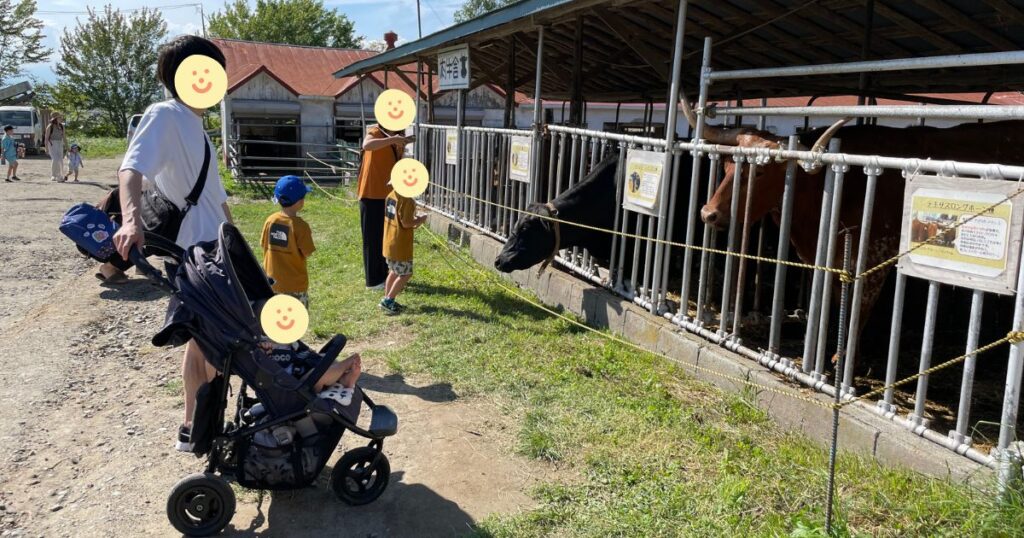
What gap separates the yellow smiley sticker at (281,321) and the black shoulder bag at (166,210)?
0.77m

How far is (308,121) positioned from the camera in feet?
88.3

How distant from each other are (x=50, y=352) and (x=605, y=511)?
4.94m

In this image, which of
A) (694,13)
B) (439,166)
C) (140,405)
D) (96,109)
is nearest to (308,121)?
(439,166)

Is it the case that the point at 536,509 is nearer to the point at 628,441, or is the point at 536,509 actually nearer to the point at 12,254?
the point at 628,441

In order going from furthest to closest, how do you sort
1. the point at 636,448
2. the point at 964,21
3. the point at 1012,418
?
the point at 964,21
the point at 636,448
the point at 1012,418

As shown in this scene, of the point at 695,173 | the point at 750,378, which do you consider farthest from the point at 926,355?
the point at 695,173

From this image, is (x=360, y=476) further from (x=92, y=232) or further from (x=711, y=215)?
(x=711, y=215)

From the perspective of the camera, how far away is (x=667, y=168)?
19.3ft

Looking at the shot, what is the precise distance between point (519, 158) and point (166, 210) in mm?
5184

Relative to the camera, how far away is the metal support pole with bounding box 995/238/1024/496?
3.08 meters

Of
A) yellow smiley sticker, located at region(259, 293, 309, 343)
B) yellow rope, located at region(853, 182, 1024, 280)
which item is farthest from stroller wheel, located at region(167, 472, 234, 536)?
yellow rope, located at region(853, 182, 1024, 280)

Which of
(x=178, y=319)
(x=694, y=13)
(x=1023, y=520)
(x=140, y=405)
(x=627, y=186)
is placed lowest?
(x=140, y=405)

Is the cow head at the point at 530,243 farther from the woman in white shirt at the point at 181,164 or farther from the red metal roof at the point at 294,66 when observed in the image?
the red metal roof at the point at 294,66

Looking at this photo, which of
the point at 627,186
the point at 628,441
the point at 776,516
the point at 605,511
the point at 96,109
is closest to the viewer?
the point at 776,516
